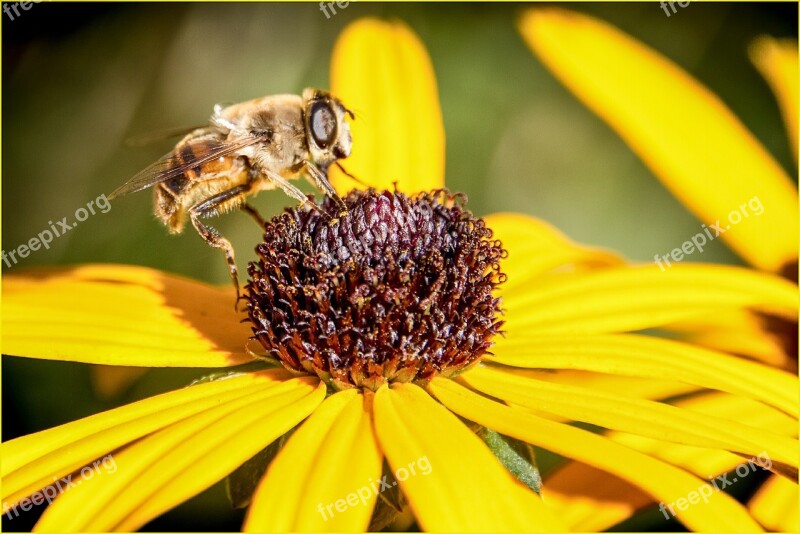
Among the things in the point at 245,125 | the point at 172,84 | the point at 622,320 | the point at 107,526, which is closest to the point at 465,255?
the point at 622,320

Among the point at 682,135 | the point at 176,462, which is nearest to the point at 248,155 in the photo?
the point at 176,462

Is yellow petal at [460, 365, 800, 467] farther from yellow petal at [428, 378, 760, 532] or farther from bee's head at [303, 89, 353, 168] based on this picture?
bee's head at [303, 89, 353, 168]

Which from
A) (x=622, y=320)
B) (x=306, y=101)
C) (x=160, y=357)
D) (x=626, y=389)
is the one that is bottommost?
(x=626, y=389)

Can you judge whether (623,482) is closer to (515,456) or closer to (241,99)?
(515,456)

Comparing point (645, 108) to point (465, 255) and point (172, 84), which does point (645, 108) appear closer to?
point (465, 255)
